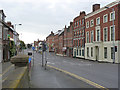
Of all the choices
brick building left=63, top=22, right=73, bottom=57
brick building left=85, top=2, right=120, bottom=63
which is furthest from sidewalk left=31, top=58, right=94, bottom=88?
brick building left=63, top=22, right=73, bottom=57

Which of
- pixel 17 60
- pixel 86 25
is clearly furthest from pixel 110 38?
pixel 17 60

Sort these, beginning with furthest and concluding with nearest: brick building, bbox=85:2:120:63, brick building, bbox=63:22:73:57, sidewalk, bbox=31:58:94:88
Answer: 1. brick building, bbox=63:22:73:57
2. brick building, bbox=85:2:120:63
3. sidewalk, bbox=31:58:94:88

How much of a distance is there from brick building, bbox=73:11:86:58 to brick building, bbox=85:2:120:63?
3286 millimetres

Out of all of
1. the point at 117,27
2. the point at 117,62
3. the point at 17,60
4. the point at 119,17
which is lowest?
the point at 117,62

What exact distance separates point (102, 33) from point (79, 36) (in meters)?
15.0

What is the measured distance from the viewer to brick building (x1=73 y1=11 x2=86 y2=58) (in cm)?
4743

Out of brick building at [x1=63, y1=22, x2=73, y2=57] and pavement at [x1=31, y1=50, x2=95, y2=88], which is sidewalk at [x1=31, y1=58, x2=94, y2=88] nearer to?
pavement at [x1=31, y1=50, x2=95, y2=88]

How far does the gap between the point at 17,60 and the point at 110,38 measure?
30195 mm

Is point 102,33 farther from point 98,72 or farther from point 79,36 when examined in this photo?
point 98,72

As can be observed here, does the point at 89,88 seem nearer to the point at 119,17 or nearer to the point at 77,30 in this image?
the point at 119,17

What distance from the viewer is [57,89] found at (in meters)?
8.53

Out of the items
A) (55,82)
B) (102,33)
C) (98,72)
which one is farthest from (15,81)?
(102,33)

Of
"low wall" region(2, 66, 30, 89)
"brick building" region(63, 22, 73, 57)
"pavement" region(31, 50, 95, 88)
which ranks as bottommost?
"pavement" region(31, 50, 95, 88)

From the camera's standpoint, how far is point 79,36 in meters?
50.4
